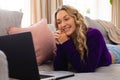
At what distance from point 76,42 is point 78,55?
92 millimetres

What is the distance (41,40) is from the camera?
188 centimetres

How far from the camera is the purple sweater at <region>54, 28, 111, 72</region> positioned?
1750 mm

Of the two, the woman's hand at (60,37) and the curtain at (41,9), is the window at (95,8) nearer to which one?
the curtain at (41,9)

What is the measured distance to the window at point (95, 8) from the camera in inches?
158

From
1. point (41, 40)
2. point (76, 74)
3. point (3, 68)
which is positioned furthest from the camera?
point (41, 40)

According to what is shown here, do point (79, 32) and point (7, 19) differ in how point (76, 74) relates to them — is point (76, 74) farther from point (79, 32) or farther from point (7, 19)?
point (7, 19)

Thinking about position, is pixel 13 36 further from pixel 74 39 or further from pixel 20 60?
pixel 74 39

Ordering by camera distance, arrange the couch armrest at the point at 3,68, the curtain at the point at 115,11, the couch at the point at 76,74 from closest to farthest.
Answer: the couch armrest at the point at 3,68, the couch at the point at 76,74, the curtain at the point at 115,11

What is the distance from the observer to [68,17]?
1794mm

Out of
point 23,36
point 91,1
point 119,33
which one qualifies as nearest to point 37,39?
point 23,36

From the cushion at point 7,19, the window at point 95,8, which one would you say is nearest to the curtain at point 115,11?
the window at point 95,8

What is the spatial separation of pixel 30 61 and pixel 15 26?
2.69 feet

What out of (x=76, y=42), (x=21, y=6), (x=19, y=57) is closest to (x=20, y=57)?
(x=19, y=57)

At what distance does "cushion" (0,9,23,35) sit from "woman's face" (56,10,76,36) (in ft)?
1.20
